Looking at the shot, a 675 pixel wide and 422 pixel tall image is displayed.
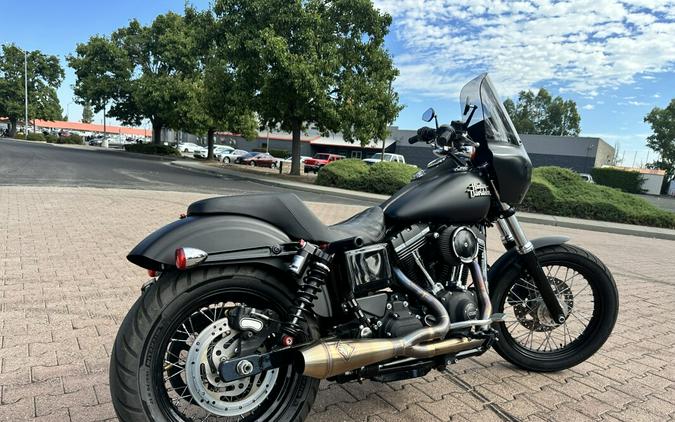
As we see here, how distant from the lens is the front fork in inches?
119

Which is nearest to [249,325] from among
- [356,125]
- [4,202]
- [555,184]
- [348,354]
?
[348,354]

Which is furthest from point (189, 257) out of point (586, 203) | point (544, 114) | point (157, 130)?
point (544, 114)

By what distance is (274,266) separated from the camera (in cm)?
224

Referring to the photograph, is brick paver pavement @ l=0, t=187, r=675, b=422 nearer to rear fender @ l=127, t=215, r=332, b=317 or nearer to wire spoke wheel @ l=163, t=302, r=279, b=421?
wire spoke wheel @ l=163, t=302, r=279, b=421

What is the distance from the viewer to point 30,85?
2462 inches

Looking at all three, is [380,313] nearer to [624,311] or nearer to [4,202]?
[624,311]

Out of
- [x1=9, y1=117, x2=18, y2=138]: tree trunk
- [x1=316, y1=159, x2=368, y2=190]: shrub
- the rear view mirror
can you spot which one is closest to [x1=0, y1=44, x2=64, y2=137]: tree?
[x1=9, y1=117, x2=18, y2=138]: tree trunk

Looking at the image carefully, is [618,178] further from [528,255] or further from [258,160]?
[528,255]

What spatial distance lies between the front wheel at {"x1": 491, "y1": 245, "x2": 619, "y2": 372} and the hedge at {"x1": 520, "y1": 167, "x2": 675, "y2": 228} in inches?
523

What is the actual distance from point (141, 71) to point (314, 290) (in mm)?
40981

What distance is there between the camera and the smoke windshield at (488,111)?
2.99 m

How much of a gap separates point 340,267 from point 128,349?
1.04 meters

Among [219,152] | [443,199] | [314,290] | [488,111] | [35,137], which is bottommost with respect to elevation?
[35,137]

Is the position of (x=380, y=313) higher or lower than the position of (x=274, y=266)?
lower
